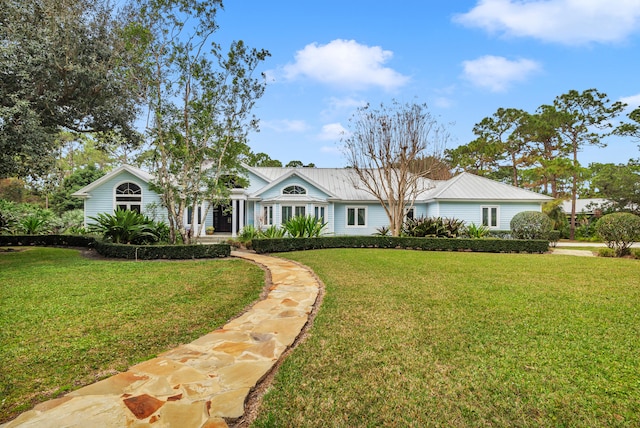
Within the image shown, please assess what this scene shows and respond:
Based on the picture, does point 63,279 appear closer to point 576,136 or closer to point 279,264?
point 279,264

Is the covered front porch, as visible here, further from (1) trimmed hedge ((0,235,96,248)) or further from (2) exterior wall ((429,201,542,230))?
(2) exterior wall ((429,201,542,230))

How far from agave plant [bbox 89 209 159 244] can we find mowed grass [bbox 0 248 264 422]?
2991 mm

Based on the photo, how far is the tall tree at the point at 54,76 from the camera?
31.2ft

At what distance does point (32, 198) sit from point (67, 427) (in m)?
39.1

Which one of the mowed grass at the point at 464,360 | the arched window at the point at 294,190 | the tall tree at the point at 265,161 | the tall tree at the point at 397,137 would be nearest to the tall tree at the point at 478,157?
the tall tree at the point at 397,137

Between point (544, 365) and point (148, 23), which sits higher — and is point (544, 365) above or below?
below

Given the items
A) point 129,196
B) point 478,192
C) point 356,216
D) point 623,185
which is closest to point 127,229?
point 129,196

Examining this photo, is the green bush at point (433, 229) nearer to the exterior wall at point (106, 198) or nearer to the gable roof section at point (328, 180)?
the gable roof section at point (328, 180)

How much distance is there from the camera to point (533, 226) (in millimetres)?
15672

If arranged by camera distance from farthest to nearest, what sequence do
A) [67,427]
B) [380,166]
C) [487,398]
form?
[380,166] < [487,398] < [67,427]

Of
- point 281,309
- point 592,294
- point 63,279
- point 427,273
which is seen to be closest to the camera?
point 281,309

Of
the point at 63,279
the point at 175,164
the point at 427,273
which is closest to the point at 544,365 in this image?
the point at 427,273

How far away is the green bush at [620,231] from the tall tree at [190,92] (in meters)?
14.9

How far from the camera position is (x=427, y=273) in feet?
27.6
